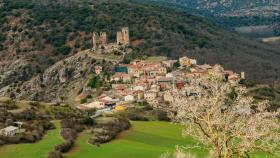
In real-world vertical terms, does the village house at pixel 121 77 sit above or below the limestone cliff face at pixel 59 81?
above

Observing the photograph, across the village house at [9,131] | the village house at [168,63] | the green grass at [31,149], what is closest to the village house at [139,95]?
the village house at [168,63]

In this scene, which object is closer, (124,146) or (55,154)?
(55,154)

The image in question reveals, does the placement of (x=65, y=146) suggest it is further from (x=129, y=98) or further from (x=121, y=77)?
(x=121, y=77)

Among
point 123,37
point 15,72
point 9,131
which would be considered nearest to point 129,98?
point 9,131

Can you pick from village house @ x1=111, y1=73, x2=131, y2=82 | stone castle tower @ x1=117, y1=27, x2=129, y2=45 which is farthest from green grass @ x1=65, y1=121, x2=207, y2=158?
stone castle tower @ x1=117, y1=27, x2=129, y2=45

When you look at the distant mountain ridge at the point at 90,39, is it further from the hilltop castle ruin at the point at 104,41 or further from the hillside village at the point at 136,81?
the hillside village at the point at 136,81

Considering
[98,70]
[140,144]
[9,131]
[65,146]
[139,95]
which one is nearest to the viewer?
[65,146]
